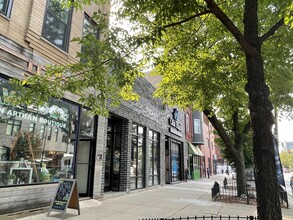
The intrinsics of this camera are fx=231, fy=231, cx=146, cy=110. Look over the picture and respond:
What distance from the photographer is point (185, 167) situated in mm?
22750

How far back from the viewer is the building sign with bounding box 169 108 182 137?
2000 cm

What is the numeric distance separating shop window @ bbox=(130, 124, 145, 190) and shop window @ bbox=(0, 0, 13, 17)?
8247 mm

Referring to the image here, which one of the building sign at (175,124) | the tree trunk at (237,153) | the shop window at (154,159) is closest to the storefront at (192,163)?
the building sign at (175,124)

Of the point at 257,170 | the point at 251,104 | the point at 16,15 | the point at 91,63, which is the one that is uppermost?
the point at 16,15

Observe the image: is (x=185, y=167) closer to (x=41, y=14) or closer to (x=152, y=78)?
(x=152, y=78)

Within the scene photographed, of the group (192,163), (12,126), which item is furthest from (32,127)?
(192,163)

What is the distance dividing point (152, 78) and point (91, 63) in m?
18.9

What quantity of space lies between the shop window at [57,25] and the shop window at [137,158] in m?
6.24

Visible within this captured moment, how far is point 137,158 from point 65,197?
264 inches

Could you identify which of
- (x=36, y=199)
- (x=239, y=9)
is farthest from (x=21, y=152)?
(x=239, y=9)

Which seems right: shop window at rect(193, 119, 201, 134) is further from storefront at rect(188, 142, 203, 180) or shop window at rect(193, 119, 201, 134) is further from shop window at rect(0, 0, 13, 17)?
shop window at rect(0, 0, 13, 17)

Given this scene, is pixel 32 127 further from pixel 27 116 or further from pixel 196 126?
pixel 196 126

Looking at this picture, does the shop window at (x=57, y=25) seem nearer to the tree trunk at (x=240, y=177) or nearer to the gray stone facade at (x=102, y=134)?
the gray stone facade at (x=102, y=134)

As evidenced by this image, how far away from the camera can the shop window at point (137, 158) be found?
41.9ft
